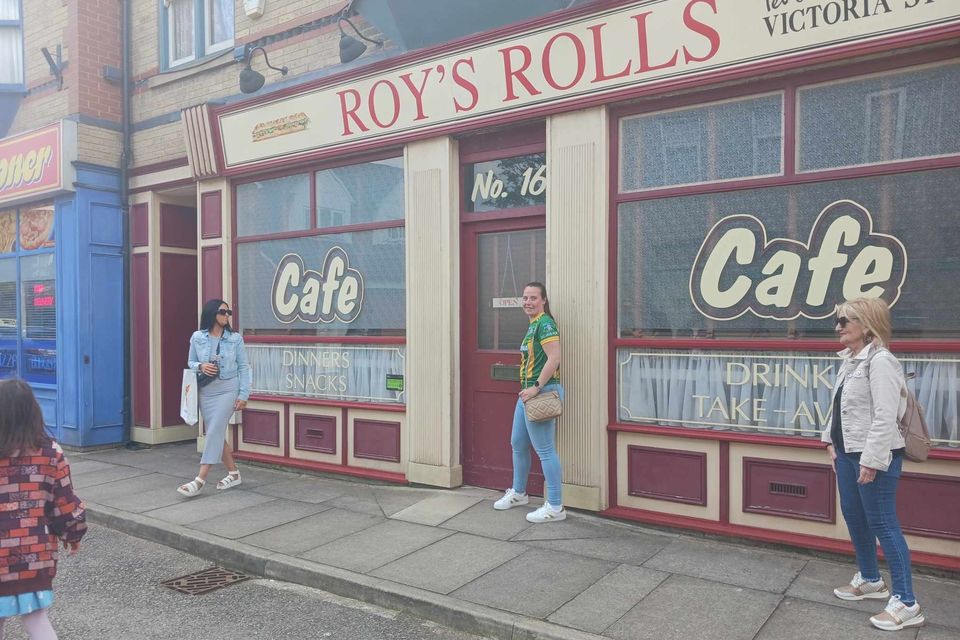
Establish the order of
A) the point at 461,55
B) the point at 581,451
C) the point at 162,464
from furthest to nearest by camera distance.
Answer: the point at 162,464 < the point at 461,55 < the point at 581,451

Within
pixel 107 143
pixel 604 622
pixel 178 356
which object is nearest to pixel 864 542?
pixel 604 622

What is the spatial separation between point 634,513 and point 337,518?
2515 millimetres

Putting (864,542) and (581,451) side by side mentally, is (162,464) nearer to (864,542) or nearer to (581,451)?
(581,451)

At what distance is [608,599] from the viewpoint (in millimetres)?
4508

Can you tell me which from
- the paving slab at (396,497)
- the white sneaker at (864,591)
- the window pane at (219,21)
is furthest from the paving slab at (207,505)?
the window pane at (219,21)

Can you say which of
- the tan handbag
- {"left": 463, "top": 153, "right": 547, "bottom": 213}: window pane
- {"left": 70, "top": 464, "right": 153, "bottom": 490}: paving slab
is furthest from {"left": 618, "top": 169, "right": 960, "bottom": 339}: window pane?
{"left": 70, "top": 464, "right": 153, "bottom": 490}: paving slab

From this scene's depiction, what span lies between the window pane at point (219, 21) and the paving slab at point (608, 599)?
7815 mm

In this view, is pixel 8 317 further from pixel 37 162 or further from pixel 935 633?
pixel 935 633

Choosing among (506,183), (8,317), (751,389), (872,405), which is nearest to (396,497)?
(506,183)

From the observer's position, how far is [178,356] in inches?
405

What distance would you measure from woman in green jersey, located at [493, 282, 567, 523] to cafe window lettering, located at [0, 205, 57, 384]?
750 centimetres

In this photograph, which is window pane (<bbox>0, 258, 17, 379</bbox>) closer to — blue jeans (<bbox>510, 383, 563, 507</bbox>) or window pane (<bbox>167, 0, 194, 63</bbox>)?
window pane (<bbox>167, 0, 194, 63</bbox>)

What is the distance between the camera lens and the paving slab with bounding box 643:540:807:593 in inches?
189

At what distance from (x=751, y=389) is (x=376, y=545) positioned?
9.93 ft
